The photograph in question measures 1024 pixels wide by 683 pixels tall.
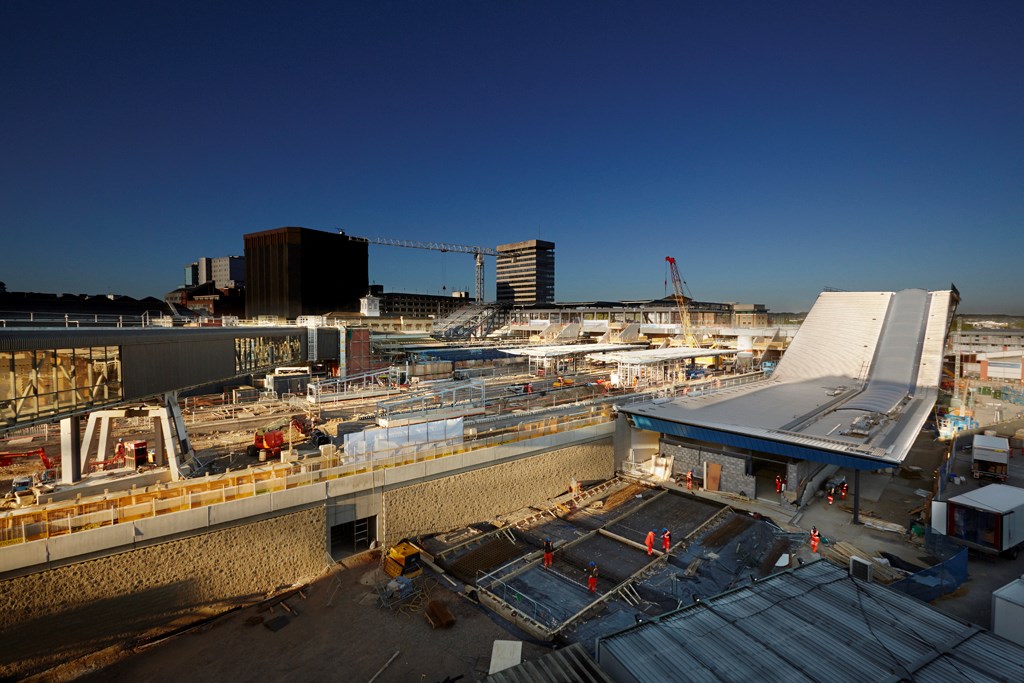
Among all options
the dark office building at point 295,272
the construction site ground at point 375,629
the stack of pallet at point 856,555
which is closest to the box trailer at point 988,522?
the construction site ground at point 375,629

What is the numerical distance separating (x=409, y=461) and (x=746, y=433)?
1337 centimetres

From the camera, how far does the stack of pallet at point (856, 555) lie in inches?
543

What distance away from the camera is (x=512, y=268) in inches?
7761

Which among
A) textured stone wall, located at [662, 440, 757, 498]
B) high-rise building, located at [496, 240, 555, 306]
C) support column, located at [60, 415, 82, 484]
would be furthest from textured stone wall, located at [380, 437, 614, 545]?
high-rise building, located at [496, 240, 555, 306]

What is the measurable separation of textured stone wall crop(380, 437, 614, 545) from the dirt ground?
372 centimetres

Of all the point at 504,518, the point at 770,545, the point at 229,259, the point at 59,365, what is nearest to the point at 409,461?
the point at 504,518

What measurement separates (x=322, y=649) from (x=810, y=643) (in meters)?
9.95

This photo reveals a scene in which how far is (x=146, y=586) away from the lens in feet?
40.0

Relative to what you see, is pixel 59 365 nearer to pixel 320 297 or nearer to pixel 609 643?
pixel 609 643

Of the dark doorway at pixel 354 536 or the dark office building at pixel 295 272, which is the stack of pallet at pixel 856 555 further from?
the dark office building at pixel 295 272

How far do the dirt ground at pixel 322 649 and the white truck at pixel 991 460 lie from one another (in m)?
23.0

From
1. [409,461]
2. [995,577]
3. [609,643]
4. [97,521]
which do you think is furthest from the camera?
[409,461]

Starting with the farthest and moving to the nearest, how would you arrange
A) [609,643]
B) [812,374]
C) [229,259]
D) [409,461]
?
1. [229,259]
2. [812,374]
3. [409,461]
4. [609,643]

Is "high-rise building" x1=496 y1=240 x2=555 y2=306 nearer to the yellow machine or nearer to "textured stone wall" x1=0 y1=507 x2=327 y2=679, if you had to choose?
the yellow machine
